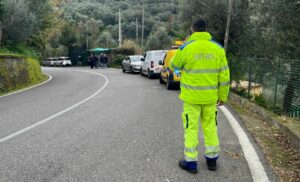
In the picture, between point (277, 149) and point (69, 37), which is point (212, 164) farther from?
point (69, 37)

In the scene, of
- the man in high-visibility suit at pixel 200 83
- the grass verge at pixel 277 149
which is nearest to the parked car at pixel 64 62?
the grass verge at pixel 277 149

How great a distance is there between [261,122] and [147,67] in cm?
1515

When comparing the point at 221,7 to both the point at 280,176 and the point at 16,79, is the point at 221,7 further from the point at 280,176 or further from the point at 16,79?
the point at 280,176

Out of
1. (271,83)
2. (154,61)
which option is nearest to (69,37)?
(154,61)

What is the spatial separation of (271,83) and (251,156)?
437 centimetres

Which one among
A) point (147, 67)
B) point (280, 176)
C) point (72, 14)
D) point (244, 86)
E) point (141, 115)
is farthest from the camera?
point (72, 14)

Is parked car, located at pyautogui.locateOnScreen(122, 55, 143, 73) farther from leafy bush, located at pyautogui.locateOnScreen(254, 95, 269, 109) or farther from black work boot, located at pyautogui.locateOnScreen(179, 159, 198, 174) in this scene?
black work boot, located at pyautogui.locateOnScreen(179, 159, 198, 174)

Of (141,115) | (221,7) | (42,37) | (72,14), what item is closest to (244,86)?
(141,115)

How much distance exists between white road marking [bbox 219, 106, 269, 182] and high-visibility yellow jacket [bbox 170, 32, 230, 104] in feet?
3.52

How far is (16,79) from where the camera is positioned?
719 inches

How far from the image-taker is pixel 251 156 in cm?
520

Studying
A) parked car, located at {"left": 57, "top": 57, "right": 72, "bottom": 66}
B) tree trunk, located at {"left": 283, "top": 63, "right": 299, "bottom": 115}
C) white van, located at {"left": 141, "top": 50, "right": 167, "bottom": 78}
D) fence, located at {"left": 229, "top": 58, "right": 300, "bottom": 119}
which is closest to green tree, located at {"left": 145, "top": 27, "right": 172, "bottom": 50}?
parked car, located at {"left": 57, "top": 57, "right": 72, "bottom": 66}

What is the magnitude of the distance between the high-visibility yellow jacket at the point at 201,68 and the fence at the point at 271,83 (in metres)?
3.50

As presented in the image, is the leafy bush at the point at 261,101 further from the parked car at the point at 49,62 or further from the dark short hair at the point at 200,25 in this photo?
the parked car at the point at 49,62
